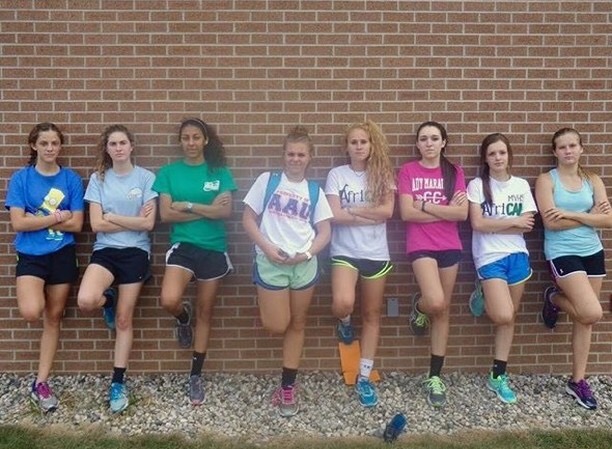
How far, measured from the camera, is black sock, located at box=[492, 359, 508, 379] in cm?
504

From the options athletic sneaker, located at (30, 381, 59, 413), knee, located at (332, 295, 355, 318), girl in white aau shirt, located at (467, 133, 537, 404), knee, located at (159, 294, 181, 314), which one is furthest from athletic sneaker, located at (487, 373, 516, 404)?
athletic sneaker, located at (30, 381, 59, 413)

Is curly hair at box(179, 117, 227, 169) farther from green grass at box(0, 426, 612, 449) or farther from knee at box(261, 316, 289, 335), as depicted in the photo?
green grass at box(0, 426, 612, 449)

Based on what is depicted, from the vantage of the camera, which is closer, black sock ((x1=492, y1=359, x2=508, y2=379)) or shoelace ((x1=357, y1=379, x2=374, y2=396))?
shoelace ((x1=357, y1=379, x2=374, y2=396))

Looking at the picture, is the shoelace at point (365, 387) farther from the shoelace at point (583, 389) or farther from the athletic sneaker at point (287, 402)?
the shoelace at point (583, 389)

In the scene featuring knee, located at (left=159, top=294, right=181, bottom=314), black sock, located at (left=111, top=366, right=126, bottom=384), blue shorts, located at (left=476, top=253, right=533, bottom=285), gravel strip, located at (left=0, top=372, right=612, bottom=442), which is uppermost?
blue shorts, located at (left=476, top=253, right=533, bottom=285)

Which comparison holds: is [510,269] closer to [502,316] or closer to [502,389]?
[502,316]

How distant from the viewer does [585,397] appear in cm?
496

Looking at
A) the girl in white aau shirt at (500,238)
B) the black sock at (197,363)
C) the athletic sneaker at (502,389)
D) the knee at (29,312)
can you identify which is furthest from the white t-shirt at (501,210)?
the knee at (29,312)

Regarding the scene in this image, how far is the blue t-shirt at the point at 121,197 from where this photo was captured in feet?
15.8

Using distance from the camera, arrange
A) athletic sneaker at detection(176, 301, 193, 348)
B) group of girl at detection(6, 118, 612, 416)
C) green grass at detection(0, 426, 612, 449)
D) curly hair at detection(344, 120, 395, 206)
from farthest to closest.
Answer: athletic sneaker at detection(176, 301, 193, 348) → curly hair at detection(344, 120, 395, 206) → group of girl at detection(6, 118, 612, 416) → green grass at detection(0, 426, 612, 449)

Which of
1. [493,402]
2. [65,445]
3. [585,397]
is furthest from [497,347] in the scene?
[65,445]

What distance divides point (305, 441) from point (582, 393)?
2326 mm

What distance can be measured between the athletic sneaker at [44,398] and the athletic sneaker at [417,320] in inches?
116

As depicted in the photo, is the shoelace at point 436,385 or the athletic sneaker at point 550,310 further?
the athletic sneaker at point 550,310
